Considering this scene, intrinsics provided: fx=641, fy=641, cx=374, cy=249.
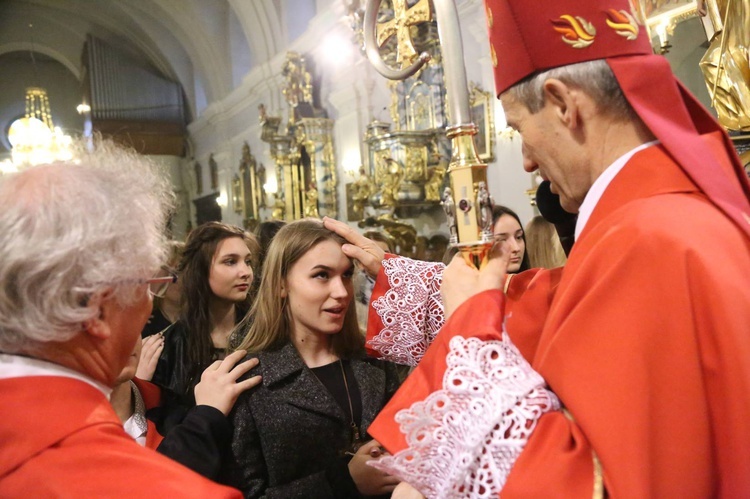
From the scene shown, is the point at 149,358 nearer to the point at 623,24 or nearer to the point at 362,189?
the point at 623,24

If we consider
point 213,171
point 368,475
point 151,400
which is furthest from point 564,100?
point 213,171

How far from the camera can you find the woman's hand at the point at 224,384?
73.2 inches

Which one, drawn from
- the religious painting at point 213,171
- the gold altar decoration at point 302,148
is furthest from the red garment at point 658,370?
the religious painting at point 213,171

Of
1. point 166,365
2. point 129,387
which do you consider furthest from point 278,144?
point 129,387

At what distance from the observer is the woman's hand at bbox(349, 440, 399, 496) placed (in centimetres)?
184

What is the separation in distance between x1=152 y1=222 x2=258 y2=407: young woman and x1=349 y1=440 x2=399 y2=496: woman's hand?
1203 millimetres

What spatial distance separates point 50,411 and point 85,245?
259 mm

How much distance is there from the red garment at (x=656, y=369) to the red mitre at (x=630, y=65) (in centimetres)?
9

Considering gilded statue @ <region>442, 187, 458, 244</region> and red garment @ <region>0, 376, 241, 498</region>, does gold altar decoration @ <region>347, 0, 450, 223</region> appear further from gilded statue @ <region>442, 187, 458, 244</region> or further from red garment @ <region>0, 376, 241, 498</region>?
red garment @ <region>0, 376, 241, 498</region>

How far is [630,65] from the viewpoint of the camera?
1197 mm

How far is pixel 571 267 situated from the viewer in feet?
3.90

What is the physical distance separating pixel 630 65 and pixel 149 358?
2.04m

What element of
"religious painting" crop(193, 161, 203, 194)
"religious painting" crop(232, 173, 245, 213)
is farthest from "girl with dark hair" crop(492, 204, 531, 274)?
"religious painting" crop(193, 161, 203, 194)

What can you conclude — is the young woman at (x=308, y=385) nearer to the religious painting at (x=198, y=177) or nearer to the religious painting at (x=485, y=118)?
the religious painting at (x=485, y=118)
